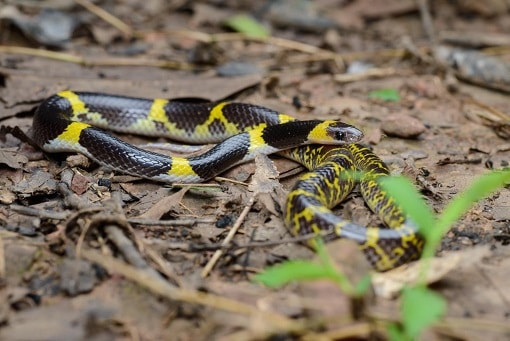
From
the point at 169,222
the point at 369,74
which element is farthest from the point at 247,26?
the point at 169,222

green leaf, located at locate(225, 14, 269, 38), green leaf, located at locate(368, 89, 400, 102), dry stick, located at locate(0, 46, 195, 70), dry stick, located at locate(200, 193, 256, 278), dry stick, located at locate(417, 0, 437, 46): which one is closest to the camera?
dry stick, located at locate(200, 193, 256, 278)

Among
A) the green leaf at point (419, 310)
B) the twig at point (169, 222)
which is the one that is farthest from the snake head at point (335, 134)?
the green leaf at point (419, 310)

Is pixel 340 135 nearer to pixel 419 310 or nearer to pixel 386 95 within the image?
pixel 386 95

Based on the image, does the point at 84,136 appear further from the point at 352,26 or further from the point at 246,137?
the point at 352,26

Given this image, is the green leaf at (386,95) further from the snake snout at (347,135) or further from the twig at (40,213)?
the twig at (40,213)

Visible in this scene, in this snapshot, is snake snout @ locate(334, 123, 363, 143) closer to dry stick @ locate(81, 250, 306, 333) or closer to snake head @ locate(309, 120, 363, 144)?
snake head @ locate(309, 120, 363, 144)

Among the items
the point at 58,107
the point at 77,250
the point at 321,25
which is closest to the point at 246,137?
the point at 58,107

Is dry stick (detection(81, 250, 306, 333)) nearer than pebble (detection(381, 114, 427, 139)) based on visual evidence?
Yes

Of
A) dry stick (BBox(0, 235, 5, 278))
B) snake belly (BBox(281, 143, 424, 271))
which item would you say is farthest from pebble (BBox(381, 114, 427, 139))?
dry stick (BBox(0, 235, 5, 278))
